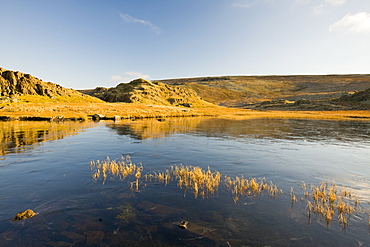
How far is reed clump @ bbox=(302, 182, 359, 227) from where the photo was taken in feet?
28.2

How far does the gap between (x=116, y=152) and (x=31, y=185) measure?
30.1ft

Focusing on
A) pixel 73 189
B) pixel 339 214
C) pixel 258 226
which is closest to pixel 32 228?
pixel 73 189

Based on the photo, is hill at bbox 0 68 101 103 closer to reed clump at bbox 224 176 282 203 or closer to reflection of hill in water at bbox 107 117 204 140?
reflection of hill in water at bbox 107 117 204 140

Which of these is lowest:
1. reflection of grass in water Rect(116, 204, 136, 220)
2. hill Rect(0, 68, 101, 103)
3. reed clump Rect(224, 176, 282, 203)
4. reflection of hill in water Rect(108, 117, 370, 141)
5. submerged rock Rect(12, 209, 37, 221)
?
reflection of grass in water Rect(116, 204, 136, 220)

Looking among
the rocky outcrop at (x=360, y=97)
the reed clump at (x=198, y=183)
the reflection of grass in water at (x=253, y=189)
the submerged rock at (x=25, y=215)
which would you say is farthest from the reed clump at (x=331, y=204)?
the rocky outcrop at (x=360, y=97)

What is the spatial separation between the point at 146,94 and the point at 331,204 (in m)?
126

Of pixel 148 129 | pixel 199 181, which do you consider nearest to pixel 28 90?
pixel 148 129

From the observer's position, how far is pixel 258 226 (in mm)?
8023

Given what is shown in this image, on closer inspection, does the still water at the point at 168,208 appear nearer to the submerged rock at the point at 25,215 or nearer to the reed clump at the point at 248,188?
the submerged rock at the point at 25,215

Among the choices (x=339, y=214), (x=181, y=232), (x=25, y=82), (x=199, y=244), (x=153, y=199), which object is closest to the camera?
(x=199, y=244)

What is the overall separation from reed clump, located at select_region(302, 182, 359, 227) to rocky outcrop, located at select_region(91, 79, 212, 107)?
112 m

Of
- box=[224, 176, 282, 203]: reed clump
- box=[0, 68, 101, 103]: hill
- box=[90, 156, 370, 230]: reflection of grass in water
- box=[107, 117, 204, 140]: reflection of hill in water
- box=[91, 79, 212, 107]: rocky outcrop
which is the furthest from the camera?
box=[91, 79, 212, 107]: rocky outcrop

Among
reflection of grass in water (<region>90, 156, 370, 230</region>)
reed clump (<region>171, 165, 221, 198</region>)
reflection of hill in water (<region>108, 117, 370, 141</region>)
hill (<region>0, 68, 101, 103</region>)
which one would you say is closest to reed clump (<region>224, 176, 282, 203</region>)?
reflection of grass in water (<region>90, 156, 370, 230</region>)

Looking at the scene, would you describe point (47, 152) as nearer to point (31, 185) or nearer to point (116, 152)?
point (116, 152)
